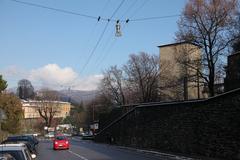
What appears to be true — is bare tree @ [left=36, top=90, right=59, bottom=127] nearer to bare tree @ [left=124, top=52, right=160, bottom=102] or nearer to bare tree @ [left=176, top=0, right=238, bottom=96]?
bare tree @ [left=124, top=52, right=160, bottom=102]

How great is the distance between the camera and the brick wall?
27.9 m

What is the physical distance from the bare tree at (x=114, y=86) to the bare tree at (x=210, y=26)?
136 ft

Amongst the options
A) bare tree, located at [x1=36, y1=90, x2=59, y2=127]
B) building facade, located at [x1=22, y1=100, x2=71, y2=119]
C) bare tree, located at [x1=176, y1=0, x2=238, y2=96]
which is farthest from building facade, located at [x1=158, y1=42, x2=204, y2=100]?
building facade, located at [x1=22, y1=100, x2=71, y2=119]

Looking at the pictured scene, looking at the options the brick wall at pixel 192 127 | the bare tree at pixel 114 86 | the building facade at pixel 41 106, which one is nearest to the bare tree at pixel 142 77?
the bare tree at pixel 114 86

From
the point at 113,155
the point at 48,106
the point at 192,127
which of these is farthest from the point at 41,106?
the point at 192,127

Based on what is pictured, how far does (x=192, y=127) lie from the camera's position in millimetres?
33875

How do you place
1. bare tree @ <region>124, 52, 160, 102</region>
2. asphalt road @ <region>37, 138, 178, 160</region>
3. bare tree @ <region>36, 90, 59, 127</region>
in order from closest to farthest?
1. asphalt road @ <region>37, 138, 178, 160</region>
2. bare tree @ <region>124, 52, 160, 102</region>
3. bare tree @ <region>36, 90, 59, 127</region>

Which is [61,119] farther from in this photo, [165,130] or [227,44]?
→ [165,130]

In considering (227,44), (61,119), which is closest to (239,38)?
(227,44)

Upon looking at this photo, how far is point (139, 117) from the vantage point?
49531 mm

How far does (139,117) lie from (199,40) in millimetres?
13190

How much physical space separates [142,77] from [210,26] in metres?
34.5

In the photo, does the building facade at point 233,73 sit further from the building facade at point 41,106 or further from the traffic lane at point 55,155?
the building facade at point 41,106

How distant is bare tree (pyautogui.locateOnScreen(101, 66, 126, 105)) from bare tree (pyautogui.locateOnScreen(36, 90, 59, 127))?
50.5 meters
